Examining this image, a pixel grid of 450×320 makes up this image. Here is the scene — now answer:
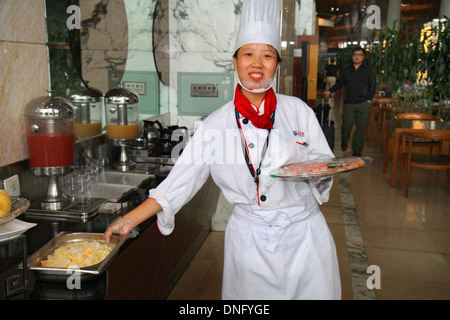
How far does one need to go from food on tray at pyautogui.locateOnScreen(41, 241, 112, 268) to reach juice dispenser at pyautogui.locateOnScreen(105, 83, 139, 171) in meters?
1.20

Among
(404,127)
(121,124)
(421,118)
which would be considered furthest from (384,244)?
(421,118)

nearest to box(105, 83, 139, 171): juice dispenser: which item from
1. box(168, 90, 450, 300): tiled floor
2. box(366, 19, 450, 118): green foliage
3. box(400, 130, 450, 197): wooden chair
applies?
box(168, 90, 450, 300): tiled floor

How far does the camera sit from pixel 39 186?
2248 mm

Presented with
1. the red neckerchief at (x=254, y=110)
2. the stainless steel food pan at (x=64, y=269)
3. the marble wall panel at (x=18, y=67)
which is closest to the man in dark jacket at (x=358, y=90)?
the marble wall panel at (x=18, y=67)

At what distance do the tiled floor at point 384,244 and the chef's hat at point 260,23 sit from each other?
6.08 ft

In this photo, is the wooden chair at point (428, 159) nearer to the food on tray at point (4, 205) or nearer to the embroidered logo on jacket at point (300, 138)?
the embroidered logo on jacket at point (300, 138)

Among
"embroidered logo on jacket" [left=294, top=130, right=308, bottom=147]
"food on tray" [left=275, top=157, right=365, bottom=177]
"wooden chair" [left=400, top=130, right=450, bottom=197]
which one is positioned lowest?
"wooden chair" [left=400, top=130, right=450, bottom=197]

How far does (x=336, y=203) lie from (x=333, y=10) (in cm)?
1588

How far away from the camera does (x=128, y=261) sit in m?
1.87

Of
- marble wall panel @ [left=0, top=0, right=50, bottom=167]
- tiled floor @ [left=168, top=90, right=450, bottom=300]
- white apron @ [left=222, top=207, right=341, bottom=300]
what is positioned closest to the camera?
white apron @ [left=222, top=207, right=341, bottom=300]

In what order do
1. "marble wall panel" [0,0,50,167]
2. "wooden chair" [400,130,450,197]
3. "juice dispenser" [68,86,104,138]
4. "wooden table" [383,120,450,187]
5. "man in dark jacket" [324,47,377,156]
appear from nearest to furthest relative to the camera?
1. "marble wall panel" [0,0,50,167]
2. "juice dispenser" [68,86,104,138]
3. "wooden chair" [400,130,450,197]
4. "wooden table" [383,120,450,187]
5. "man in dark jacket" [324,47,377,156]

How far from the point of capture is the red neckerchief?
5.50ft

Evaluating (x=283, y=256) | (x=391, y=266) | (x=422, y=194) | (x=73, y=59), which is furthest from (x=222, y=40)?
(x=422, y=194)

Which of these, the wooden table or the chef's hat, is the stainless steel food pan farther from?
the wooden table
